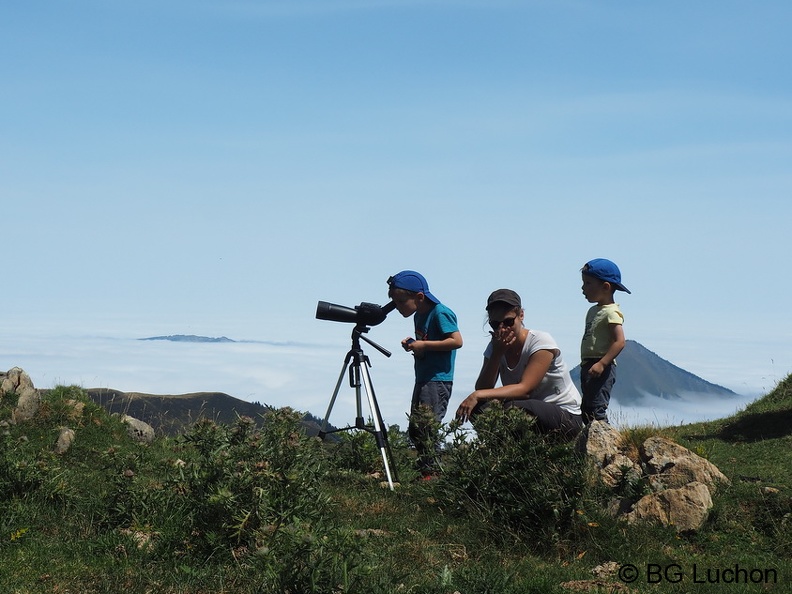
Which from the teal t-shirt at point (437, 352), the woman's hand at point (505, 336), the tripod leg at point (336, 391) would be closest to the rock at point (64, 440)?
the tripod leg at point (336, 391)

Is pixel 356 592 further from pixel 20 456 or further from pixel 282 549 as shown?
pixel 20 456

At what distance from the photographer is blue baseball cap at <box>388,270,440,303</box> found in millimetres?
8711

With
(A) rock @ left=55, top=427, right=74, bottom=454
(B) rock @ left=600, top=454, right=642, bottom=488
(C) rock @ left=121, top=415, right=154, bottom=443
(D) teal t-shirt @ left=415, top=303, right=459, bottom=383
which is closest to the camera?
(B) rock @ left=600, top=454, right=642, bottom=488

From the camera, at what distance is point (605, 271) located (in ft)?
29.7

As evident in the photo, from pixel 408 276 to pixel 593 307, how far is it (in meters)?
2.09

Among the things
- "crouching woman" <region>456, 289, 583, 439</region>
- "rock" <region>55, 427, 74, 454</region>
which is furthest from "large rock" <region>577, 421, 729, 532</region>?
"rock" <region>55, 427, 74, 454</region>

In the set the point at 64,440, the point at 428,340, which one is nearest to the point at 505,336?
the point at 428,340

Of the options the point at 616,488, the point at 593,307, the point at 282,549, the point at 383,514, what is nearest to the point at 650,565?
the point at 616,488

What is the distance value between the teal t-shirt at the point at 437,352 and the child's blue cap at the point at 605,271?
5.19ft

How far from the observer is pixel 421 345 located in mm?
8336

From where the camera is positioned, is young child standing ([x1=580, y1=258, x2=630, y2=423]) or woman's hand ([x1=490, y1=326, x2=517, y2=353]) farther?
young child standing ([x1=580, y1=258, x2=630, y2=423])

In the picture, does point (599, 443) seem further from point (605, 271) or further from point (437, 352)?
point (605, 271)

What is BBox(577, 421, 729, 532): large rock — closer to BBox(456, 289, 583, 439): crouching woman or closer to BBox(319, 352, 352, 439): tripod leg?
BBox(456, 289, 583, 439): crouching woman

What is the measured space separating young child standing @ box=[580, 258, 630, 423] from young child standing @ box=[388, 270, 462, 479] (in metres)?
1.49
